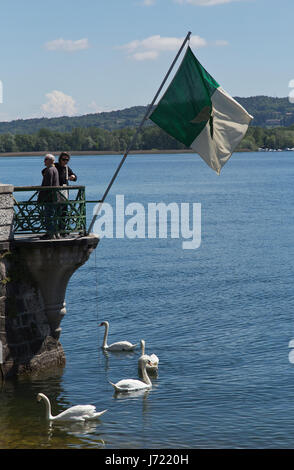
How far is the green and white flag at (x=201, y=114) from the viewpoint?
18.7 metres

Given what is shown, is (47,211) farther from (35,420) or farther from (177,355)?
(177,355)

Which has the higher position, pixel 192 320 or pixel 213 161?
pixel 213 161

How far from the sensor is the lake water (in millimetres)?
17906

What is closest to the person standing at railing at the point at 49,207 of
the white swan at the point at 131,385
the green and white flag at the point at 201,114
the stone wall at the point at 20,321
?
the stone wall at the point at 20,321

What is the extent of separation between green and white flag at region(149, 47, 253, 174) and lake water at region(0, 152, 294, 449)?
613cm

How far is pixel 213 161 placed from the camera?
62.2ft

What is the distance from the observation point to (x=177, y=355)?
2423cm

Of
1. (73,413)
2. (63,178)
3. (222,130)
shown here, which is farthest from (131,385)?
(222,130)

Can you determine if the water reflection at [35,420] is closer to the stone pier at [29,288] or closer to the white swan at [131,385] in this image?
the stone pier at [29,288]

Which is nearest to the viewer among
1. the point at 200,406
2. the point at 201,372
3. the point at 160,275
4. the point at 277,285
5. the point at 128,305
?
the point at 200,406

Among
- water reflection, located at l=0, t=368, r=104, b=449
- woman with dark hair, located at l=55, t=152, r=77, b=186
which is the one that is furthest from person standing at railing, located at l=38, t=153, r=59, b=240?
water reflection, located at l=0, t=368, r=104, b=449
